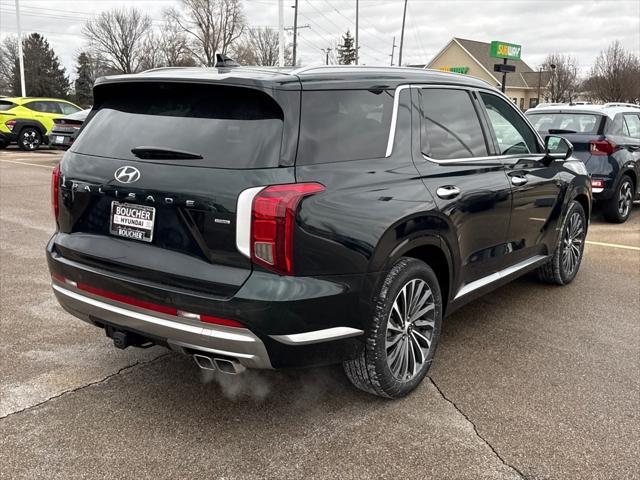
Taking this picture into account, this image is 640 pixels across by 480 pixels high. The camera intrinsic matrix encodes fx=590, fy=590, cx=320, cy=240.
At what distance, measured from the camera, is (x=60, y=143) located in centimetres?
1638

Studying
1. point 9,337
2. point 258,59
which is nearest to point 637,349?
point 9,337

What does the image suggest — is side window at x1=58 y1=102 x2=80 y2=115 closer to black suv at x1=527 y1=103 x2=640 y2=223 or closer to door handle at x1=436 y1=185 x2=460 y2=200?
black suv at x1=527 y1=103 x2=640 y2=223

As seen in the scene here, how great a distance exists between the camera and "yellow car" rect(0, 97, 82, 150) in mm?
18172

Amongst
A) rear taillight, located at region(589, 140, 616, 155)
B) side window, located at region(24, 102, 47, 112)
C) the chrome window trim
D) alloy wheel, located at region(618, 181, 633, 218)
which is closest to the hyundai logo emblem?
the chrome window trim

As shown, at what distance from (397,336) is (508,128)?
2.09m

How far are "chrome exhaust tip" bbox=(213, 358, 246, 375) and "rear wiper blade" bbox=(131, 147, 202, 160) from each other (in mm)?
934

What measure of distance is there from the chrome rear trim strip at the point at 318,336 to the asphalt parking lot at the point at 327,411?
1.80 ft

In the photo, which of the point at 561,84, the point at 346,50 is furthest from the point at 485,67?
the point at 346,50

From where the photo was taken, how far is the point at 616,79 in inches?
1708

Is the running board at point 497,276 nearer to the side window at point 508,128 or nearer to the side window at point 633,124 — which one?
the side window at point 508,128

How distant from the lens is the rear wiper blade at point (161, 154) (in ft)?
8.95

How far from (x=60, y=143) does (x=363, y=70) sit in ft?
49.9

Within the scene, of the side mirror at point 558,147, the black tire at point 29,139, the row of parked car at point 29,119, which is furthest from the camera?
the black tire at point 29,139

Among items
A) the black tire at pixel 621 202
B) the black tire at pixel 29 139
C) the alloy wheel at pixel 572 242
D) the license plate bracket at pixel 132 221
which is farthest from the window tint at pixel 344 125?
the black tire at pixel 29 139
